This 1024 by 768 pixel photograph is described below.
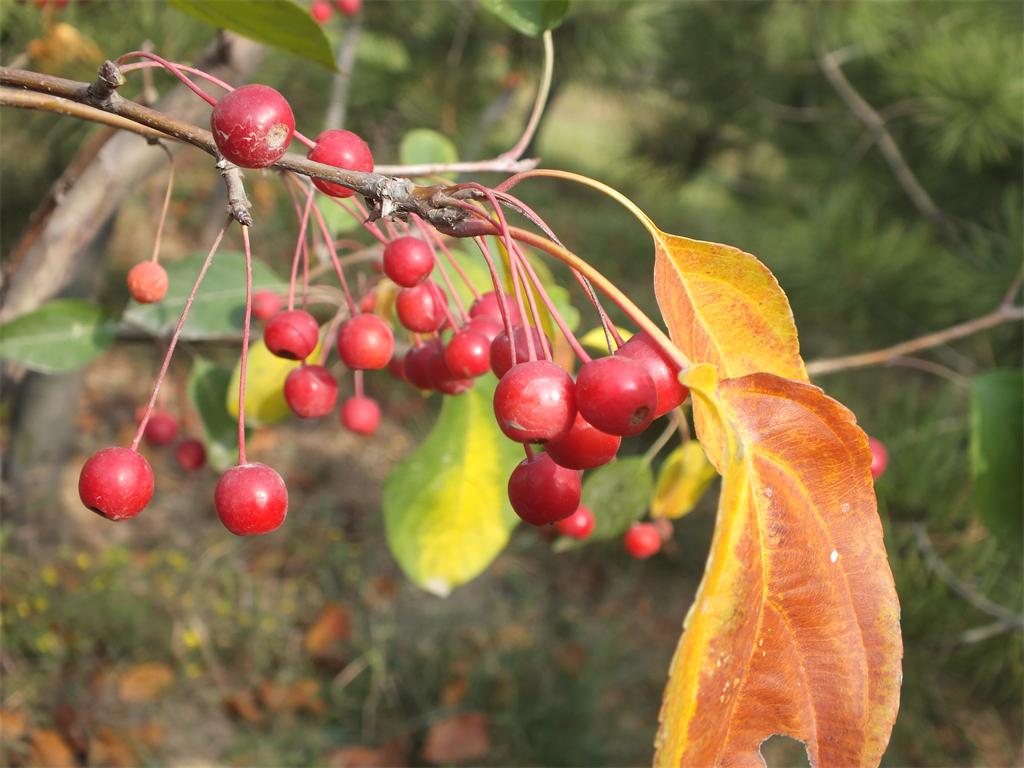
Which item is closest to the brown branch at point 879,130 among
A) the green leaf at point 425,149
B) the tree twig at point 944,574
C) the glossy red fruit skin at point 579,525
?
the tree twig at point 944,574

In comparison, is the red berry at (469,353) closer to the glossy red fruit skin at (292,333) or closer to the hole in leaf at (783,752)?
the glossy red fruit skin at (292,333)

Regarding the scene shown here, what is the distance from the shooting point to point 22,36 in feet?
3.99

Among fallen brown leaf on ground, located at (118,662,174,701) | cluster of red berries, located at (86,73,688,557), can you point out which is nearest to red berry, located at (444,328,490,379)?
cluster of red berries, located at (86,73,688,557)

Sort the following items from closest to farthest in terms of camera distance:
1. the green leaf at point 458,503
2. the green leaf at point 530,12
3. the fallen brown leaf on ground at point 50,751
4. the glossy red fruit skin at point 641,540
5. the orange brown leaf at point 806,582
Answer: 1. the orange brown leaf at point 806,582
2. the green leaf at point 530,12
3. the green leaf at point 458,503
4. the glossy red fruit skin at point 641,540
5. the fallen brown leaf on ground at point 50,751

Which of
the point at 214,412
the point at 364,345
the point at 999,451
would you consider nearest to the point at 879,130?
the point at 999,451

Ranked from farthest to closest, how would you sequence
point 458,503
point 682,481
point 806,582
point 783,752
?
point 783,752
point 682,481
point 458,503
point 806,582

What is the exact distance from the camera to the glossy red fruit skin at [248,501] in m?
0.47

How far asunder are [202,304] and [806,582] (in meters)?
0.70

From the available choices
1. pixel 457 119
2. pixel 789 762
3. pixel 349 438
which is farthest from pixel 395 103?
pixel 789 762

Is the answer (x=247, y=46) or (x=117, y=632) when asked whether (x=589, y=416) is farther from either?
(x=117, y=632)

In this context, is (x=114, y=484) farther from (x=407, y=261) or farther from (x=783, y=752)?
(x=783, y=752)

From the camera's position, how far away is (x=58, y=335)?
33.3 inches

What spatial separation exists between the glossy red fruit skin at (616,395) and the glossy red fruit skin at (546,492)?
8 cm

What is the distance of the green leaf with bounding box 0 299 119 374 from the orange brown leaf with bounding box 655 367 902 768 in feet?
2.26
